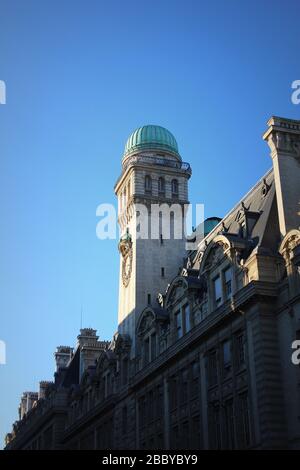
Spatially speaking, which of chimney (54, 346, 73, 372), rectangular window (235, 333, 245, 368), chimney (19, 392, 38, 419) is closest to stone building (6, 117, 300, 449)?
rectangular window (235, 333, 245, 368)

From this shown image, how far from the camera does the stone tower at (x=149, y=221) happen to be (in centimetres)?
7494

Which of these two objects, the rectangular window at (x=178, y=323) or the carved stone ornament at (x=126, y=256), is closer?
the rectangular window at (x=178, y=323)

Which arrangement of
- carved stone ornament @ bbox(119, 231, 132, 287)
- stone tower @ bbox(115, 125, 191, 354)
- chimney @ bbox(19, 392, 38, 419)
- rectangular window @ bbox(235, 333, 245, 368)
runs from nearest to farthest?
rectangular window @ bbox(235, 333, 245, 368), stone tower @ bbox(115, 125, 191, 354), carved stone ornament @ bbox(119, 231, 132, 287), chimney @ bbox(19, 392, 38, 419)

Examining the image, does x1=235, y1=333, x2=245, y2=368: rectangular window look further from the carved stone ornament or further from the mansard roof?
the carved stone ornament

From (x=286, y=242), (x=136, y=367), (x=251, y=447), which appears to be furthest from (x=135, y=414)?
(x=286, y=242)

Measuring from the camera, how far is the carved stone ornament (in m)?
77.5

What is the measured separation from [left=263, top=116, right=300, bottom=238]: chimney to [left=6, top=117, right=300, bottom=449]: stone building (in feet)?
0.28

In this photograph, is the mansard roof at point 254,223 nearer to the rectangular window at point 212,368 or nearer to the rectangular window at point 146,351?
the rectangular window at point 212,368

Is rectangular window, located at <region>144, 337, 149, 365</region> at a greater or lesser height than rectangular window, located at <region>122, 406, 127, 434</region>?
greater

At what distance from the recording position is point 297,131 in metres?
53.9

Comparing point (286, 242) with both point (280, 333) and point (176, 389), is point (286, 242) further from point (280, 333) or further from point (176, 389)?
point (176, 389)

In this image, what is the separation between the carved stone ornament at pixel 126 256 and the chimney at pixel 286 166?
2728 cm

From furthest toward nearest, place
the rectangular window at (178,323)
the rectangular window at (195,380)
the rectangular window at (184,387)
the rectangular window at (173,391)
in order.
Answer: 1. the rectangular window at (178,323)
2. the rectangular window at (173,391)
3. the rectangular window at (184,387)
4. the rectangular window at (195,380)

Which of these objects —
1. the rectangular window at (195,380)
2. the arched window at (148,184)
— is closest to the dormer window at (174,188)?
the arched window at (148,184)
